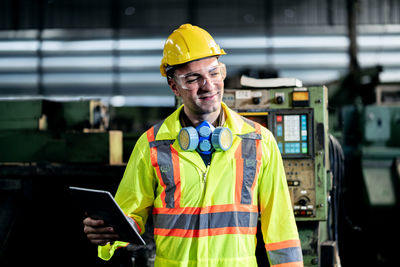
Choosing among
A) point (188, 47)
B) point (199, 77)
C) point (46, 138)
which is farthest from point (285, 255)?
point (46, 138)

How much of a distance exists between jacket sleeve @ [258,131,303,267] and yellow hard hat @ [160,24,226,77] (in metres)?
0.40

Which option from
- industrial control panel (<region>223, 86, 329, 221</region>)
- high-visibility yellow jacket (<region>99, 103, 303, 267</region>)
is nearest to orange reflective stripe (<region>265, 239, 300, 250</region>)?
high-visibility yellow jacket (<region>99, 103, 303, 267</region>)

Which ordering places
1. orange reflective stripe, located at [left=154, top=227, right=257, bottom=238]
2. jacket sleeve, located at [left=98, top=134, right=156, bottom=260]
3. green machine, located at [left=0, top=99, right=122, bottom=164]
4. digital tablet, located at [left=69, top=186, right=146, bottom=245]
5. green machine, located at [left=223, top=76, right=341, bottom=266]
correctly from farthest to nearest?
green machine, located at [left=0, top=99, right=122, bottom=164] → green machine, located at [left=223, top=76, right=341, bottom=266] → jacket sleeve, located at [left=98, top=134, right=156, bottom=260] → orange reflective stripe, located at [left=154, top=227, right=257, bottom=238] → digital tablet, located at [left=69, top=186, right=146, bottom=245]

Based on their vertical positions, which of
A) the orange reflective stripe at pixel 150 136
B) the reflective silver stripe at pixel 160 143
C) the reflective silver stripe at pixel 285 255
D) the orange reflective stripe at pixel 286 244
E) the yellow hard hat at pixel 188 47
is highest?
the yellow hard hat at pixel 188 47

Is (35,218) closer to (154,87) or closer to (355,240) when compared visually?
(355,240)

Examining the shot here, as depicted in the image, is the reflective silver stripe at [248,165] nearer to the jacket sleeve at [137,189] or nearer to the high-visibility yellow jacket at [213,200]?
the high-visibility yellow jacket at [213,200]

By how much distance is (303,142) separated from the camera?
228 centimetres

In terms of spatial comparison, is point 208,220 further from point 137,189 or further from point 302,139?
point 302,139

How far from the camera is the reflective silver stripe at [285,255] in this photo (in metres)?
1.37

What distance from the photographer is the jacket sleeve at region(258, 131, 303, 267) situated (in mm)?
1375

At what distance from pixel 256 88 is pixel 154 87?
6.03 metres

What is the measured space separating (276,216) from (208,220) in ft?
0.78

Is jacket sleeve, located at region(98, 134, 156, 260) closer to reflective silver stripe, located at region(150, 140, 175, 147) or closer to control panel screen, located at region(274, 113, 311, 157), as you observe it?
reflective silver stripe, located at region(150, 140, 175, 147)

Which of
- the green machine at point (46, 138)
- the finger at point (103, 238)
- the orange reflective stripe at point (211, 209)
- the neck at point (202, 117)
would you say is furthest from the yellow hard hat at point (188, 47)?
the green machine at point (46, 138)
